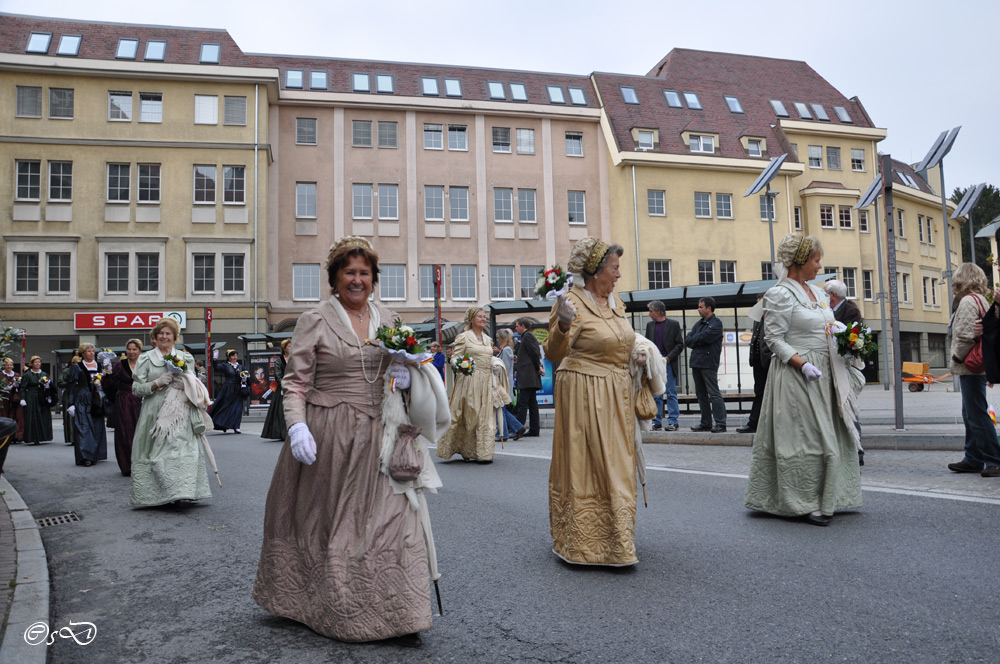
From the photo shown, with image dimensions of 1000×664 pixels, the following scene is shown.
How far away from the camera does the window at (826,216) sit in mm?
44688

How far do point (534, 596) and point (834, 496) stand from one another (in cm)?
275

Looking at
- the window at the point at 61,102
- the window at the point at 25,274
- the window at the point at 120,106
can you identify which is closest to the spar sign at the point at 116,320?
the window at the point at 25,274

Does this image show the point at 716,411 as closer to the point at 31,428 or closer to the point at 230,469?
the point at 230,469

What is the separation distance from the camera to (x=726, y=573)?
4734 millimetres

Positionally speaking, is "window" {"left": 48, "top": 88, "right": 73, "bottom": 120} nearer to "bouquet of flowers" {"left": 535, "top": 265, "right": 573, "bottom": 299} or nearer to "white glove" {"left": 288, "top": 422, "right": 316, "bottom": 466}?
"bouquet of flowers" {"left": 535, "top": 265, "right": 573, "bottom": 299}

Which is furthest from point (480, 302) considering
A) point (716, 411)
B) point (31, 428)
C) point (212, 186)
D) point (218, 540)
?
point (218, 540)

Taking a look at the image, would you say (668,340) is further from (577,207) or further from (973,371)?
(577,207)

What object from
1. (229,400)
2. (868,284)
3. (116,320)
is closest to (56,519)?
(229,400)

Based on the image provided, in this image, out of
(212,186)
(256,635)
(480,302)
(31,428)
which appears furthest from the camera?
(480,302)

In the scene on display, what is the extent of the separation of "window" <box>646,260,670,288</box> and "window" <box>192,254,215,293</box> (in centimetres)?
2072

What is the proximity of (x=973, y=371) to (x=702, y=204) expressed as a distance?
36.6 m

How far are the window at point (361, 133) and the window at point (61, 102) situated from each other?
12.2 m

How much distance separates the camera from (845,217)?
149 ft

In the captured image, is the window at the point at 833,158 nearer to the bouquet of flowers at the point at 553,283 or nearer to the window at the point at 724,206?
the window at the point at 724,206
